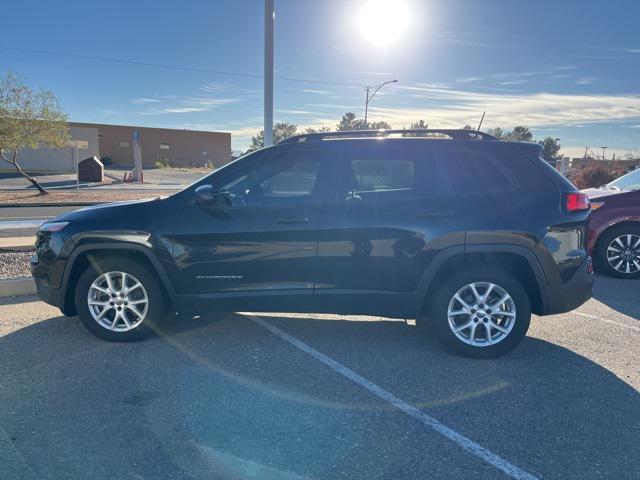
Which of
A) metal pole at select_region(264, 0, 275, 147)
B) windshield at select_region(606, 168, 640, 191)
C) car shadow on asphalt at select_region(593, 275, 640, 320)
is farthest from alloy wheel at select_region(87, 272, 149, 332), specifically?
windshield at select_region(606, 168, 640, 191)

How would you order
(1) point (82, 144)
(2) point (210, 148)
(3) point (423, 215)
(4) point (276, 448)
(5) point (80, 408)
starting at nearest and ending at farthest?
(4) point (276, 448), (5) point (80, 408), (3) point (423, 215), (1) point (82, 144), (2) point (210, 148)

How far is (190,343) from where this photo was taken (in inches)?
171

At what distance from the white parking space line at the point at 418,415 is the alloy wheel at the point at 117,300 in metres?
1.33

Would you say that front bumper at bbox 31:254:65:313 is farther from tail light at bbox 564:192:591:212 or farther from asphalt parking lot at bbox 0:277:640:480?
tail light at bbox 564:192:591:212

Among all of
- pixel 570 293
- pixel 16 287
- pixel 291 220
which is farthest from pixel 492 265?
pixel 16 287

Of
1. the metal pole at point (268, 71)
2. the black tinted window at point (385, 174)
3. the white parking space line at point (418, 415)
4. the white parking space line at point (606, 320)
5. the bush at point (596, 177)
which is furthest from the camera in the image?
the bush at point (596, 177)

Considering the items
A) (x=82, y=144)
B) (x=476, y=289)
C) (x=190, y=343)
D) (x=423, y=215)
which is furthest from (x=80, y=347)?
(x=82, y=144)

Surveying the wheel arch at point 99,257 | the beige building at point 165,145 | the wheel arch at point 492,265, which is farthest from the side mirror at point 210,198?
the beige building at point 165,145

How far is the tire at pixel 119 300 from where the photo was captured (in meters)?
4.23

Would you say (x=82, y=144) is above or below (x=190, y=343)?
above

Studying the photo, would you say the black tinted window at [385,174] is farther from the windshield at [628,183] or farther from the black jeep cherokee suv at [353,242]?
the windshield at [628,183]

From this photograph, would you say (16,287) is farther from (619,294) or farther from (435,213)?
(619,294)

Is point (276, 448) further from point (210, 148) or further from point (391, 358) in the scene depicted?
point (210, 148)

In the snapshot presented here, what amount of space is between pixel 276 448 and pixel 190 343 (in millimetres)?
1846
